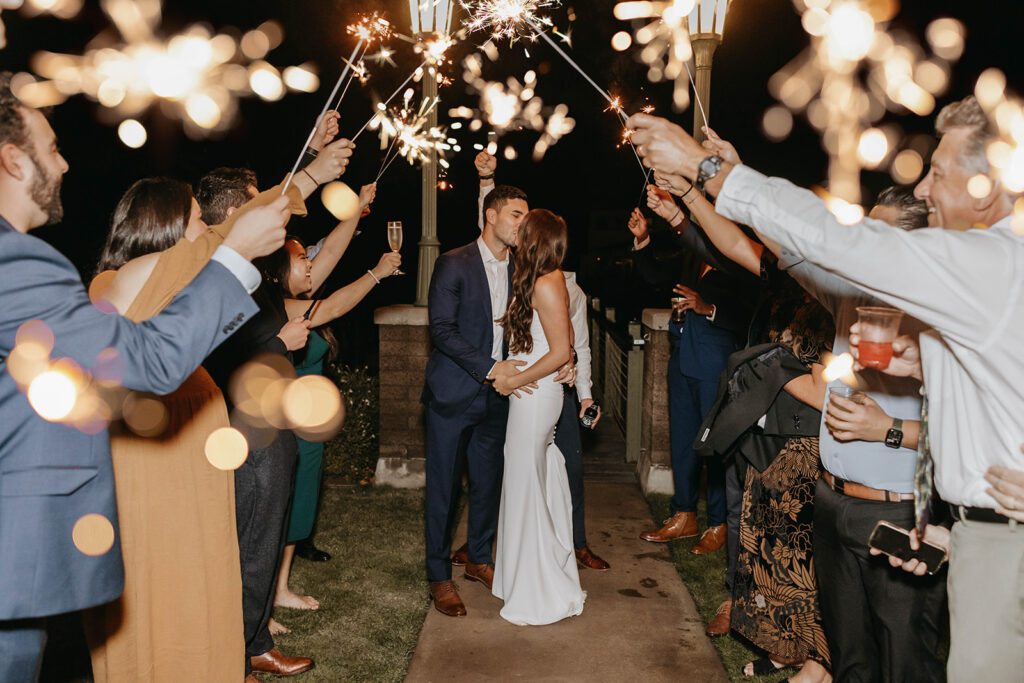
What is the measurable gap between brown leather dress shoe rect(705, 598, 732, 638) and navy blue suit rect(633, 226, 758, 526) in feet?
3.51

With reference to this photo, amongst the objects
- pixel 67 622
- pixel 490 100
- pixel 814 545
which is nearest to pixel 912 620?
pixel 814 545

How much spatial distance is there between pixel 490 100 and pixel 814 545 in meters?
10.8

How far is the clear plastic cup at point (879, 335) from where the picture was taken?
2.05 metres

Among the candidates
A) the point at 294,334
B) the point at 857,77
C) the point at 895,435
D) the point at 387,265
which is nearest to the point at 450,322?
the point at 387,265

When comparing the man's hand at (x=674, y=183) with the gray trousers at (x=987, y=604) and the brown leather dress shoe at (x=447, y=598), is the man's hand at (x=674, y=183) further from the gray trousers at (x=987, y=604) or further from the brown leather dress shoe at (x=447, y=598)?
the brown leather dress shoe at (x=447, y=598)

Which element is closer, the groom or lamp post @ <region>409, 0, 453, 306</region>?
the groom

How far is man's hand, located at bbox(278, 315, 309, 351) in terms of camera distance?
3305 mm

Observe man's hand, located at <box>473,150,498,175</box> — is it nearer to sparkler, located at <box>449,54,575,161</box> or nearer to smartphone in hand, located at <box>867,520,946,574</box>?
sparkler, located at <box>449,54,575,161</box>

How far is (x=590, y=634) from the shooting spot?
372cm

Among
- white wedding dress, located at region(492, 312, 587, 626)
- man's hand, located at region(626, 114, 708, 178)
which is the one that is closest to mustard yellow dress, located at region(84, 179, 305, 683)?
man's hand, located at region(626, 114, 708, 178)

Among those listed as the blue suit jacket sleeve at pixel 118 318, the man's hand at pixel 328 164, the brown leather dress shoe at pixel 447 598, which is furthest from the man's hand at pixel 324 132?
the brown leather dress shoe at pixel 447 598

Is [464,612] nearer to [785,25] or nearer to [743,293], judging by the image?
[743,293]

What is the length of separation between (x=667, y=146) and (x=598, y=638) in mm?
2608

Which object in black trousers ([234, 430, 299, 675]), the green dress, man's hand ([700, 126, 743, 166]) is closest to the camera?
man's hand ([700, 126, 743, 166])
